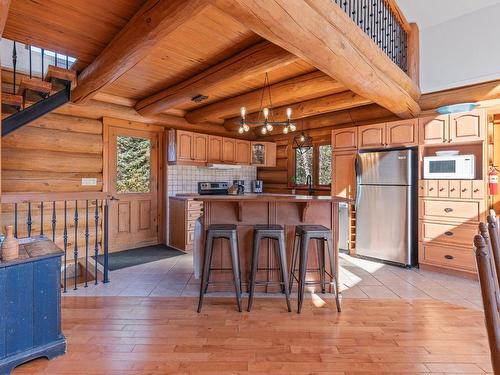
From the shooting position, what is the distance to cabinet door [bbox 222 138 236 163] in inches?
231

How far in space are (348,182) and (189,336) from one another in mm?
3546

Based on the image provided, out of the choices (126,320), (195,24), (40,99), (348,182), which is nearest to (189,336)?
(126,320)

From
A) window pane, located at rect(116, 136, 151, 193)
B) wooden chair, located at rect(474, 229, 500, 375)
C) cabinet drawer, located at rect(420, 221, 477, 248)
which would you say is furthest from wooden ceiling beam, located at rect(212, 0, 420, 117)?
window pane, located at rect(116, 136, 151, 193)

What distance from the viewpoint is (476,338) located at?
224 centimetres

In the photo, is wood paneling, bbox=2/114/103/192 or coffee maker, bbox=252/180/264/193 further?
coffee maker, bbox=252/180/264/193

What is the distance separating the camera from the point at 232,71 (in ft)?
9.95

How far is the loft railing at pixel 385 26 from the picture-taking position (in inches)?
128

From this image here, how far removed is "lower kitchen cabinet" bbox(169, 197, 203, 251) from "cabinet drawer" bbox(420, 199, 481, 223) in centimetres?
347

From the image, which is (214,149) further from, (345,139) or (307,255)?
(307,255)

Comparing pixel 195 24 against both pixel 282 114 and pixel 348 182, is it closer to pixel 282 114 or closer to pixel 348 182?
pixel 282 114

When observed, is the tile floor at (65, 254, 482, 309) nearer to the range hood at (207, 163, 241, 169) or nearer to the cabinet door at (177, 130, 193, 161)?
the cabinet door at (177, 130, 193, 161)

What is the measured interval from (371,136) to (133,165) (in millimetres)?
4183

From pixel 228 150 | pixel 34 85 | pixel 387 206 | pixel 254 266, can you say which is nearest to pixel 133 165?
pixel 228 150

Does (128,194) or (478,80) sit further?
(128,194)
